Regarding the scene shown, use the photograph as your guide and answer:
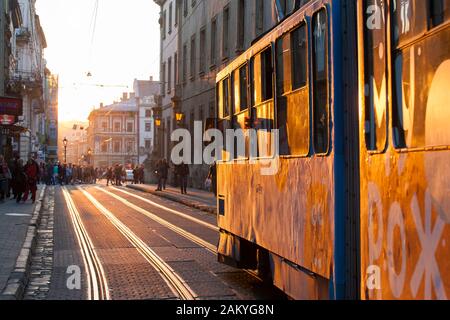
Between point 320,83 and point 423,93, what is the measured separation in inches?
57.4

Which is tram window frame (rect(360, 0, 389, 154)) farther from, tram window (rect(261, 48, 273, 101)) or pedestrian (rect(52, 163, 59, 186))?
pedestrian (rect(52, 163, 59, 186))

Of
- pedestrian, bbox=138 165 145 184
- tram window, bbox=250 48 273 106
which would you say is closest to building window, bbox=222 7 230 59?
pedestrian, bbox=138 165 145 184

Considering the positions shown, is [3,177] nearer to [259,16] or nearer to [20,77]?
[259,16]

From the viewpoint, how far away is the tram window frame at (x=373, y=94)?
12.3ft

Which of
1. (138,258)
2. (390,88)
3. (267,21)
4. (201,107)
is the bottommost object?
(138,258)

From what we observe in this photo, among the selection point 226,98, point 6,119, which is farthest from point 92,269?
point 6,119

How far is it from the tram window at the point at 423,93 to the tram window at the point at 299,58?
4.80ft

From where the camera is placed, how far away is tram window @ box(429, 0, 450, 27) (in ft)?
10.2

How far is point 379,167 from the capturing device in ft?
12.4

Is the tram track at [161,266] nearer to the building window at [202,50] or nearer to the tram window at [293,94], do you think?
the tram window at [293,94]

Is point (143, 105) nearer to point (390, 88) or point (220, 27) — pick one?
point (220, 27)

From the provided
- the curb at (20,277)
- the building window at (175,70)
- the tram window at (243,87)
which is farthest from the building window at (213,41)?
the tram window at (243,87)

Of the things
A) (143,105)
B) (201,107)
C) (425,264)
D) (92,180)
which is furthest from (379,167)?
(143,105)

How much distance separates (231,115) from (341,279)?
152 inches
